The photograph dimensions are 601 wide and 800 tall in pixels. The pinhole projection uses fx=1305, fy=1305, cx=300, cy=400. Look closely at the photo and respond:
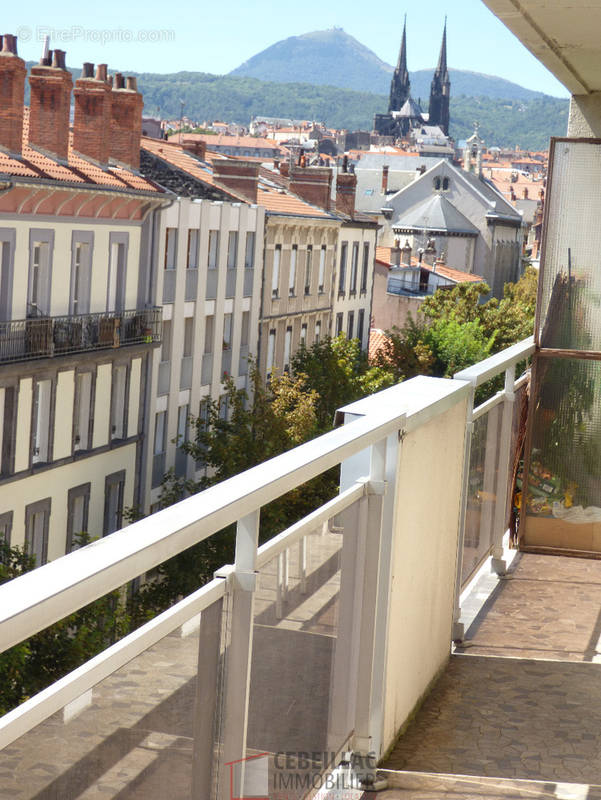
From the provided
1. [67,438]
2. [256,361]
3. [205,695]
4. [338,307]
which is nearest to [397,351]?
[338,307]

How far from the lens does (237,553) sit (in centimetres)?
239

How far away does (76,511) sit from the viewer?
35.7 m

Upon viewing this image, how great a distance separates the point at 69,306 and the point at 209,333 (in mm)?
10888

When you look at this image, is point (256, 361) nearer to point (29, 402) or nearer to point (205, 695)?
point (29, 402)

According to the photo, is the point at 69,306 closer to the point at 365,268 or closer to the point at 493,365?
the point at 493,365

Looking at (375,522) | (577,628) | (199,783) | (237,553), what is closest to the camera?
(199,783)

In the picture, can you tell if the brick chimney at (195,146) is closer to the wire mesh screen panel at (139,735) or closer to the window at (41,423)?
the window at (41,423)

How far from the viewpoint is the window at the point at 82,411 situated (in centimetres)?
3581

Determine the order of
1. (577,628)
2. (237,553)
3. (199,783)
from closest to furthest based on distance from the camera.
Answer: (199,783) < (237,553) < (577,628)

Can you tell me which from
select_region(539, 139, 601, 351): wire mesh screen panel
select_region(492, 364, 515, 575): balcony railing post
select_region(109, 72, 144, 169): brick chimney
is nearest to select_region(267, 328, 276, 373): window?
select_region(109, 72, 144, 169): brick chimney

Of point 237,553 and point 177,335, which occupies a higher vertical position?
point 237,553

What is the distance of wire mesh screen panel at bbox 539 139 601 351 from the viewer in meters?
7.24

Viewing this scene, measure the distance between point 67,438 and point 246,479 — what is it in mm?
33064

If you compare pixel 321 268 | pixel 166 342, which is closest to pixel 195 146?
pixel 321 268
